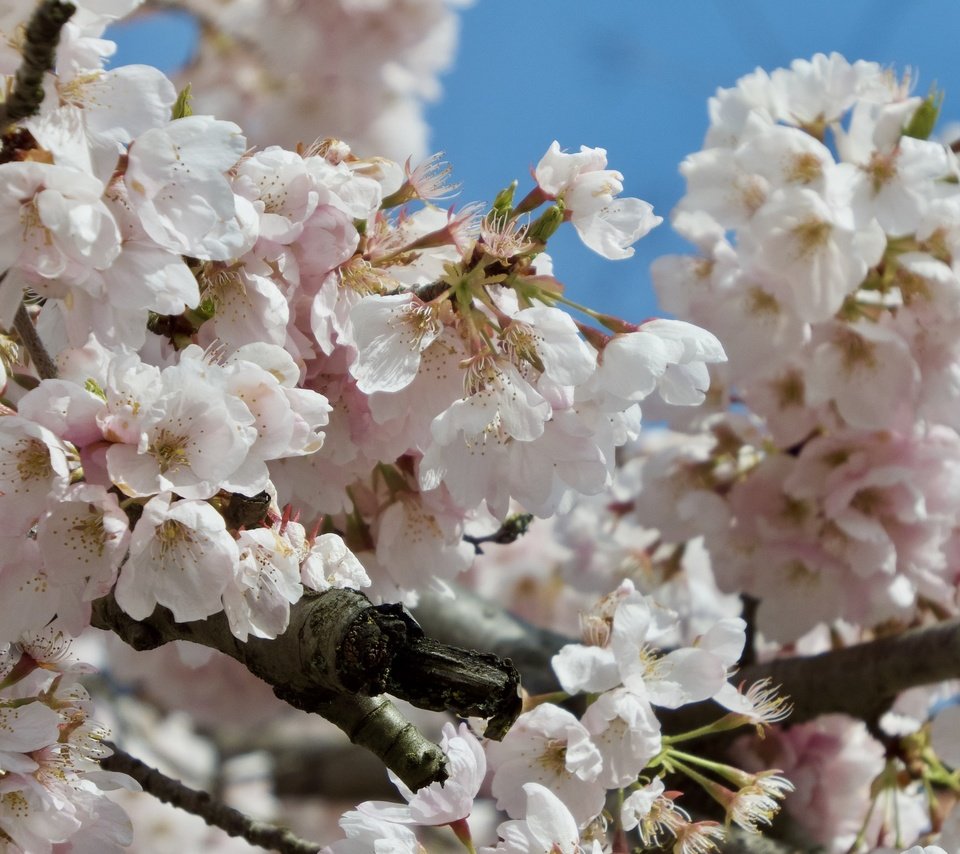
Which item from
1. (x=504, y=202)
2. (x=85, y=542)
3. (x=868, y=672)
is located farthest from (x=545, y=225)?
(x=868, y=672)

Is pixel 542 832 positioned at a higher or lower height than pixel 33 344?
lower

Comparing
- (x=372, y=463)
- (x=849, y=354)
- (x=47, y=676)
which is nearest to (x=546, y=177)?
(x=372, y=463)

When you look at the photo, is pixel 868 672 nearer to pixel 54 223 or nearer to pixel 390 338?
pixel 390 338

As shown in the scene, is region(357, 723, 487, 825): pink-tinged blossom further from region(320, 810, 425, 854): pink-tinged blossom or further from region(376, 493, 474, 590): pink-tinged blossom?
region(376, 493, 474, 590): pink-tinged blossom

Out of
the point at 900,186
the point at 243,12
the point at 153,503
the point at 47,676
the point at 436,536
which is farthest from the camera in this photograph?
the point at 243,12

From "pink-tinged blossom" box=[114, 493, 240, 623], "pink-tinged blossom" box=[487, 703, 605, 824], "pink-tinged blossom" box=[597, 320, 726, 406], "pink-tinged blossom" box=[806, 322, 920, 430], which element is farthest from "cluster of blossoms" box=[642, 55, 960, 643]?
"pink-tinged blossom" box=[114, 493, 240, 623]

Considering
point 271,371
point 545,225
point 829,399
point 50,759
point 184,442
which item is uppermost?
point 829,399

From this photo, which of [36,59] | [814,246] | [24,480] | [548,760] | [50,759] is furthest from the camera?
[814,246]

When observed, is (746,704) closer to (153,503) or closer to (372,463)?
(372,463)
